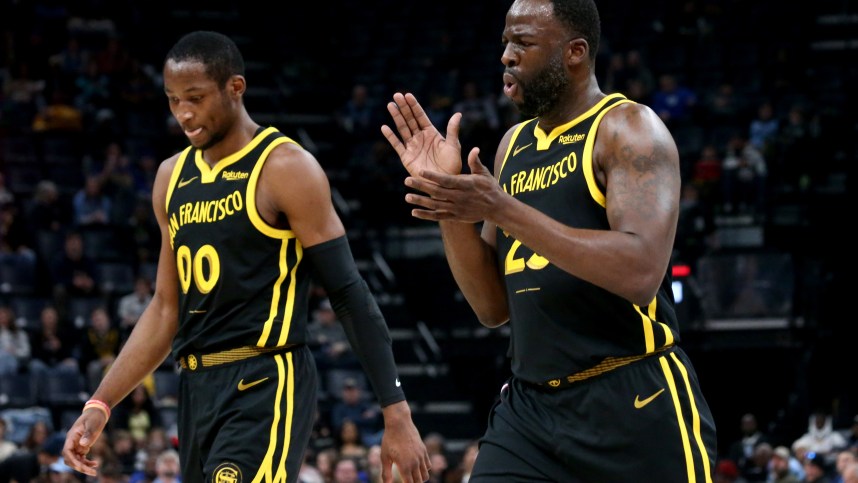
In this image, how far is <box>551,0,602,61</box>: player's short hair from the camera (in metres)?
4.88

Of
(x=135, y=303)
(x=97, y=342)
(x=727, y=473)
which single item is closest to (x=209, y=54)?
(x=727, y=473)

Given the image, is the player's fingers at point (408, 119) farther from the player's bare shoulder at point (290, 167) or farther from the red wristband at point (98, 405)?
the red wristband at point (98, 405)

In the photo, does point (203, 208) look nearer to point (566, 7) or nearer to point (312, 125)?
point (566, 7)

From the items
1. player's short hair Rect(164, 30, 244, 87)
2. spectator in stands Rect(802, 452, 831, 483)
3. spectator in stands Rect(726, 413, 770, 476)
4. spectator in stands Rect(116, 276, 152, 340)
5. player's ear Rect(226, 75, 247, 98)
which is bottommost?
spectator in stands Rect(726, 413, 770, 476)

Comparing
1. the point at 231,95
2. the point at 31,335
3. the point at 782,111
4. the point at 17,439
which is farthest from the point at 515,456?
the point at 782,111

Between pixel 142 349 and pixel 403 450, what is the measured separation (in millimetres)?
1281

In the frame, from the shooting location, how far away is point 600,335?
15.6 feet

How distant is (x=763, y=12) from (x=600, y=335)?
18499 millimetres

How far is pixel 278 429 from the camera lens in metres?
5.54

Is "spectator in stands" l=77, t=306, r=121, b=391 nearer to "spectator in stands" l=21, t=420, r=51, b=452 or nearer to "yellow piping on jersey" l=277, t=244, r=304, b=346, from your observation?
"spectator in stands" l=21, t=420, r=51, b=452

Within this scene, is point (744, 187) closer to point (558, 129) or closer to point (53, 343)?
point (53, 343)

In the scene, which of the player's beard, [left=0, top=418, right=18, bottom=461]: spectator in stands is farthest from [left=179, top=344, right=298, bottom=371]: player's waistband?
[left=0, top=418, right=18, bottom=461]: spectator in stands

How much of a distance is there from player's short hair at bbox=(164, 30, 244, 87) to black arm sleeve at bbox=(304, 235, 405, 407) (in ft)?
2.65

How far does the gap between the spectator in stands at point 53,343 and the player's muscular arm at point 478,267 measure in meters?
11.4
